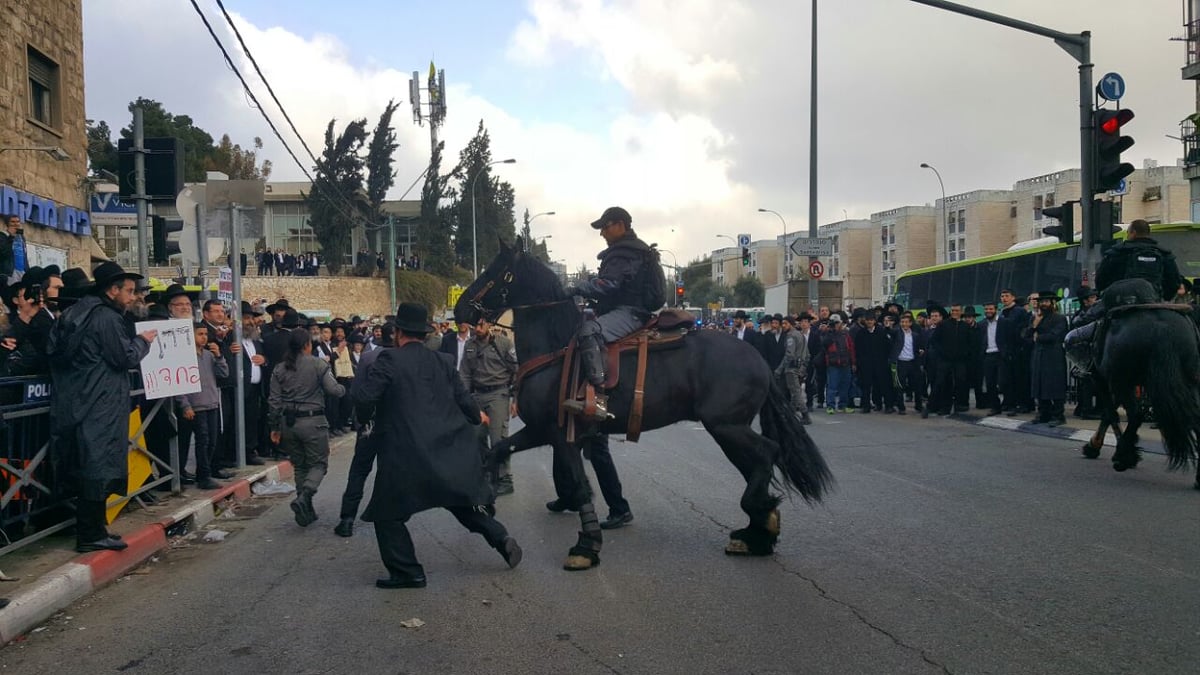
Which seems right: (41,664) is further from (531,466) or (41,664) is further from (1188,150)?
(1188,150)

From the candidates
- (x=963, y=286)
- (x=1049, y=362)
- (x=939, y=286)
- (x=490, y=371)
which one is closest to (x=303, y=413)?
(x=490, y=371)

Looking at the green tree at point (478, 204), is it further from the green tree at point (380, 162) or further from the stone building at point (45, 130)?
the stone building at point (45, 130)

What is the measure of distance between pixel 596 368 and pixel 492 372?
3171 mm

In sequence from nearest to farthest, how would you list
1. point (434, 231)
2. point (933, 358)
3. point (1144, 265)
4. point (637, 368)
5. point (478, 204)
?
point (637, 368)
point (1144, 265)
point (933, 358)
point (434, 231)
point (478, 204)

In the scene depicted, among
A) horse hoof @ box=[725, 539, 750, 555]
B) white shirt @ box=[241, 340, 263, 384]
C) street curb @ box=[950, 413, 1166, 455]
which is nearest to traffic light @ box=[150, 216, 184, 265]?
white shirt @ box=[241, 340, 263, 384]

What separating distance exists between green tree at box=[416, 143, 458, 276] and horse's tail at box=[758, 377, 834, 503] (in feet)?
181

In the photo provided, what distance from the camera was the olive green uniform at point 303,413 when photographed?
8.64 meters

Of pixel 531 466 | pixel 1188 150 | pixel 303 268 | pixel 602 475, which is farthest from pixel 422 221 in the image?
pixel 602 475

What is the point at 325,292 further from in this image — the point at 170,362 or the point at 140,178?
the point at 170,362

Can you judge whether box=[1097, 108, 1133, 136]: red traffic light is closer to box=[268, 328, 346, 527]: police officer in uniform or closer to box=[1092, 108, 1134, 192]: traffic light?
box=[1092, 108, 1134, 192]: traffic light

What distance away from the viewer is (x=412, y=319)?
6.47m

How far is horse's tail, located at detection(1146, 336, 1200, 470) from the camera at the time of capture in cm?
860

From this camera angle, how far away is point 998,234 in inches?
3541

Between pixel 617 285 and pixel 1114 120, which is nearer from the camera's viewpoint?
pixel 617 285
